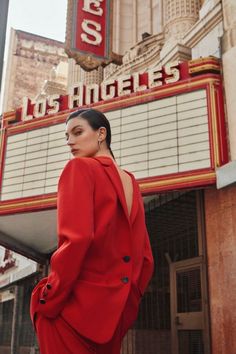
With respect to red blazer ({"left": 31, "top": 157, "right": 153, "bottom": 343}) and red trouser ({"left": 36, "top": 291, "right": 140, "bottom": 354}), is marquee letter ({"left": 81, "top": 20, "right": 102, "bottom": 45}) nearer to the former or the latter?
red blazer ({"left": 31, "top": 157, "right": 153, "bottom": 343})

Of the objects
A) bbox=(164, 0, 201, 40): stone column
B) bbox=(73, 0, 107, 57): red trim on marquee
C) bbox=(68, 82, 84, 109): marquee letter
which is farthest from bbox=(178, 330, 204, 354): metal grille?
bbox=(73, 0, 107, 57): red trim on marquee

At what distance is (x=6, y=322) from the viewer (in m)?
16.9

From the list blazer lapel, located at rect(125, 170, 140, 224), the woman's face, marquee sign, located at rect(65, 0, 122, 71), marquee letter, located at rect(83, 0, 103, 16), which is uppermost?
marquee letter, located at rect(83, 0, 103, 16)

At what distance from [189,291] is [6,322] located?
11333 mm

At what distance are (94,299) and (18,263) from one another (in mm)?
14626

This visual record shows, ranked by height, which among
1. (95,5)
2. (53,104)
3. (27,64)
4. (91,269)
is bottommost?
(91,269)

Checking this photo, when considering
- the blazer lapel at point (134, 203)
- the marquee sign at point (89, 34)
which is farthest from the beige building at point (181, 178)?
the blazer lapel at point (134, 203)

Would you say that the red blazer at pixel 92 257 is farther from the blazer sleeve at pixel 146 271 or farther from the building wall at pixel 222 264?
the building wall at pixel 222 264

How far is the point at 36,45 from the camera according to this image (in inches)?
1484

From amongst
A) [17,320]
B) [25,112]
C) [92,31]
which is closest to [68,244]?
[25,112]

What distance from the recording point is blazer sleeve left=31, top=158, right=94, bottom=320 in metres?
1.80

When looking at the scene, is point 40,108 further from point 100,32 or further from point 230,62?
point 230,62

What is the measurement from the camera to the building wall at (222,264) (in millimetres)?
6528

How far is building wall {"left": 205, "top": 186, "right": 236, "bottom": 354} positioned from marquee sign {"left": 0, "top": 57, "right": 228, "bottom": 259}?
19.1 inches
